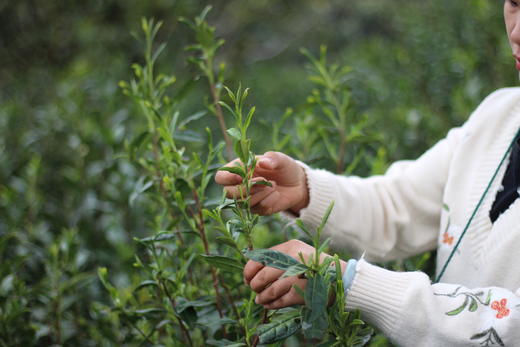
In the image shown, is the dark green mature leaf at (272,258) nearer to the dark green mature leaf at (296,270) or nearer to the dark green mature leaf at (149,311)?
the dark green mature leaf at (296,270)

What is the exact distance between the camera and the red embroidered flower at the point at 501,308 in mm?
1116

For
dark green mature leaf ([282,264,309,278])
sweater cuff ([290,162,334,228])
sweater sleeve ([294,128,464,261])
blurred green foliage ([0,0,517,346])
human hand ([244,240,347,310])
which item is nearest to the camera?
dark green mature leaf ([282,264,309,278])

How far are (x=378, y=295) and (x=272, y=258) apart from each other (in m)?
0.27

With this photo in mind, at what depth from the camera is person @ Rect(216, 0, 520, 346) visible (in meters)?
1.12

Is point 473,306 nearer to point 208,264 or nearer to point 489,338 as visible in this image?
point 489,338

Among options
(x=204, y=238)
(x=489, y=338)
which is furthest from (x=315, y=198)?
(x=489, y=338)

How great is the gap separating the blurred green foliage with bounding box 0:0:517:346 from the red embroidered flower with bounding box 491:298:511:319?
0.67 meters

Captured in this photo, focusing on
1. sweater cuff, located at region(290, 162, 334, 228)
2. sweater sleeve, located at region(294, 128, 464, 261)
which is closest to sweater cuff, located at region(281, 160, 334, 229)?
sweater cuff, located at region(290, 162, 334, 228)

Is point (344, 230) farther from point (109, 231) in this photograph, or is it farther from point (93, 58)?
point (93, 58)

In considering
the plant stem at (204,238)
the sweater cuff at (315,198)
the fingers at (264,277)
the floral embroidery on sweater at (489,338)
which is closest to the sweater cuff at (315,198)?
the sweater cuff at (315,198)

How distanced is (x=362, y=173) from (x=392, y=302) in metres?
1.09

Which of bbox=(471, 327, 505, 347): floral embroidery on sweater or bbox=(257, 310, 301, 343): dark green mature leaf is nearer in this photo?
bbox=(257, 310, 301, 343): dark green mature leaf

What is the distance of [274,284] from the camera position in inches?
41.9

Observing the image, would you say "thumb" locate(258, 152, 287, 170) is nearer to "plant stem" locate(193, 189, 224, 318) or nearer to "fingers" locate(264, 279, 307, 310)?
"plant stem" locate(193, 189, 224, 318)
